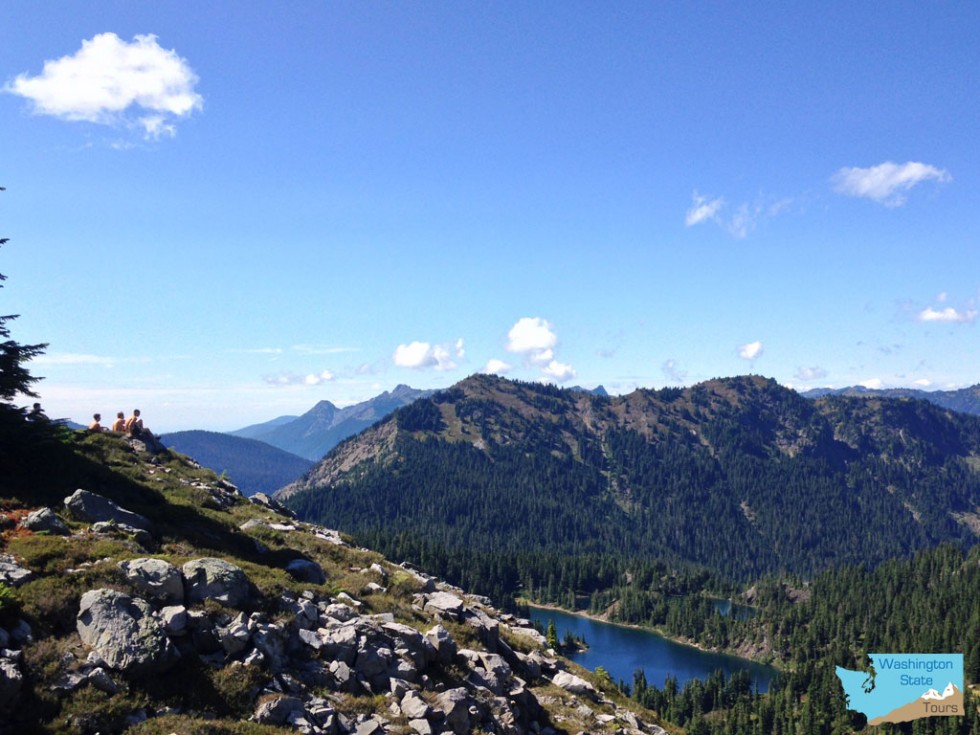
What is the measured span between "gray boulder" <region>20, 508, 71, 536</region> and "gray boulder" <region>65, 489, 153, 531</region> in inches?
82.7

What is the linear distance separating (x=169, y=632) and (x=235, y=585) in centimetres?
393

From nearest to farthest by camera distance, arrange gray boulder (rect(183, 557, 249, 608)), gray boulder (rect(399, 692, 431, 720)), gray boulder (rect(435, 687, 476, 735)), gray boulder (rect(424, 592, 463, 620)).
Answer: gray boulder (rect(399, 692, 431, 720))
gray boulder (rect(435, 687, 476, 735))
gray boulder (rect(183, 557, 249, 608))
gray boulder (rect(424, 592, 463, 620))

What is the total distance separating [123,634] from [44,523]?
10648 millimetres

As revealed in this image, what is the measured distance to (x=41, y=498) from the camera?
32312 millimetres

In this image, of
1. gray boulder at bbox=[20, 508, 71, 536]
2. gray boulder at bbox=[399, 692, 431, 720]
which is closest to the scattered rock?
gray boulder at bbox=[20, 508, 71, 536]

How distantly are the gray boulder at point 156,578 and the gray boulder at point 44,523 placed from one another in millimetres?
5766

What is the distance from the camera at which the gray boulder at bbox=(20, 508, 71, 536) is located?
28.1 metres

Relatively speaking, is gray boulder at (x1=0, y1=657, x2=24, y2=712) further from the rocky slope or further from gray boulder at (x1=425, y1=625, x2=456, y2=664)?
gray boulder at (x1=425, y1=625, x2=456, y2=664)

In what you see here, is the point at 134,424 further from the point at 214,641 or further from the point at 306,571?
the point at 214,641

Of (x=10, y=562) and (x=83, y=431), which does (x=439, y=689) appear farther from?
(x=83, y=431)

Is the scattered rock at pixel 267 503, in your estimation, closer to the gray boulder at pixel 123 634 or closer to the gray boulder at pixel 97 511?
the gray boulder at pixel 97 511

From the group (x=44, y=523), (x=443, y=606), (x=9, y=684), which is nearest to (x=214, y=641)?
(x=9, y=684)

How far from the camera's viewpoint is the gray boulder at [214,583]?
2577 cm

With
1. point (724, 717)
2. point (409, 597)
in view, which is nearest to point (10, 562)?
point (409, 597)
